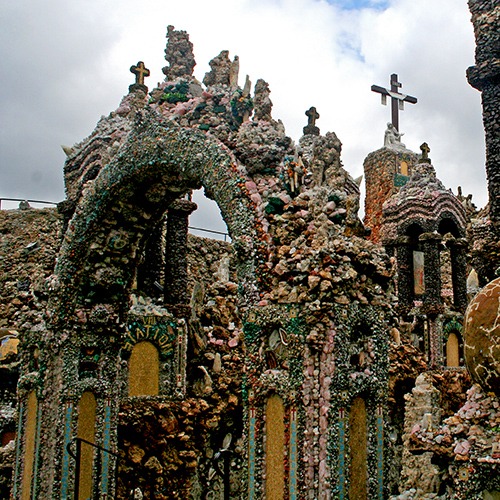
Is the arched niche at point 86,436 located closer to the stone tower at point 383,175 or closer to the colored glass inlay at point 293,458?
the colored glass inlay at point 293,458

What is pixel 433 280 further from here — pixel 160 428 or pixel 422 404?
pixel 160 428

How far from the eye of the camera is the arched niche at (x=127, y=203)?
5094 millimetres

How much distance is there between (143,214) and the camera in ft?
20.7

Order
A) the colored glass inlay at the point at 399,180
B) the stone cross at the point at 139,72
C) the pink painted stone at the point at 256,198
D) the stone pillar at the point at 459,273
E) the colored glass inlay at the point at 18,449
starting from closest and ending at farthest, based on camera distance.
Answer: the pink painted stone at the point at 256,198, the colored glass inlay at the point at 18,449, the stone cross at the point at 139,72, the stone pillar at the point at 459,273, the colored glass inlay at the point at 399,180

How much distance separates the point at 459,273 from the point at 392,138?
9.06m

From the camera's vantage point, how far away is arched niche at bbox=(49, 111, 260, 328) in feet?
16.7

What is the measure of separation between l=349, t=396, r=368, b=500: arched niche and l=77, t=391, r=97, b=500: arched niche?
3.20 metres

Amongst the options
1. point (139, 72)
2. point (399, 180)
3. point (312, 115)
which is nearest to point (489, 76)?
point (312, 115)

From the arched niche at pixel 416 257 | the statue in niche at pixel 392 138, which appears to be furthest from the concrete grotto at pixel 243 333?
the statue in niche at pixel 392 138

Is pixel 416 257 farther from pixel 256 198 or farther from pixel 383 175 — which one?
pixel 256 198

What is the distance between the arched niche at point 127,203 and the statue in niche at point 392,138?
1411 centimetres

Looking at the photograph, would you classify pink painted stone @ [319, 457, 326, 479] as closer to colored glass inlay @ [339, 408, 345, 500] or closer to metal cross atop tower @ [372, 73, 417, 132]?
colored glass inlay @ [339, 408, 345, 500]

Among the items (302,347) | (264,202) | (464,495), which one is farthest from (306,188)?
(464,495)

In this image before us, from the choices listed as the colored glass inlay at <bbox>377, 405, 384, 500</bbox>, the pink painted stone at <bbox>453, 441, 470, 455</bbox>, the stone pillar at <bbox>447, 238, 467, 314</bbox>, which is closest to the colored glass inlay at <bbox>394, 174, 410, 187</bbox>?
the stone pillar at <bbox>447, 238, 467, 314</bbox>
